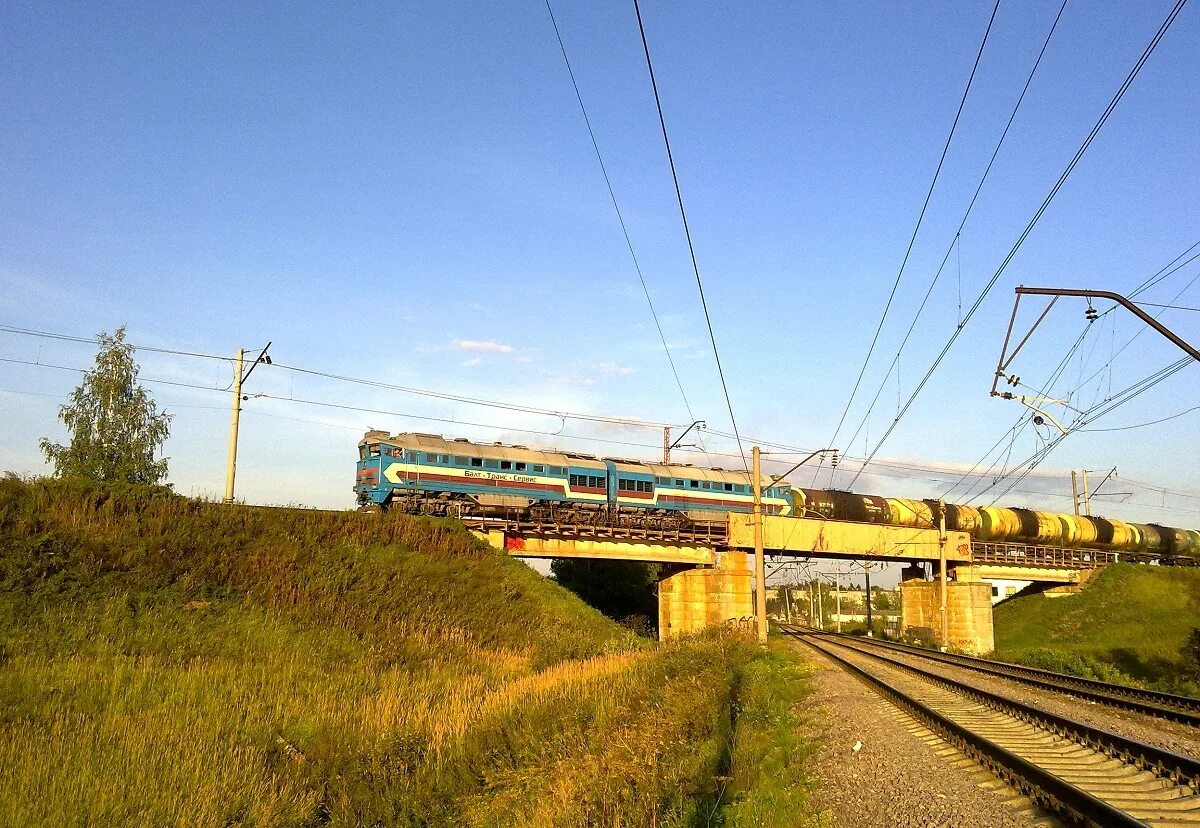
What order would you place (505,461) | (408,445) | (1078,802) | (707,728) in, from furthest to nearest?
(505,461) < (408,445) < (707,728) < (1078,802)

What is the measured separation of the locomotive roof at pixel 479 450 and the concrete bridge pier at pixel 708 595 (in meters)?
8.53

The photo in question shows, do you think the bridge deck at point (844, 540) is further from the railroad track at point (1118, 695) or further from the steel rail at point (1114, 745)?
the steel rail at point (1114, 745)

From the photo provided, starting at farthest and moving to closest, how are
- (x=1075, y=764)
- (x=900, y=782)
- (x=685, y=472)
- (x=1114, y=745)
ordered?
(x=685, y=472), (x=1114, y=745), (x=1075, y=764), (x=900, y=782)

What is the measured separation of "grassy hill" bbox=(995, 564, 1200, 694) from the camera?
43.3 metres

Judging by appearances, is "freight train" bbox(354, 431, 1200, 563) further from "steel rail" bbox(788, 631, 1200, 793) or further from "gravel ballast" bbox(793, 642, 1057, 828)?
"gravel ballast" bbox(793, 642, 1057, 828)

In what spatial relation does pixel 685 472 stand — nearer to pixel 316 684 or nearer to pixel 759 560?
pixel 759 560

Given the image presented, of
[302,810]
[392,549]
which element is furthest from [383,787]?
[392,549]

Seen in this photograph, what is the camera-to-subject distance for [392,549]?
31922 mm

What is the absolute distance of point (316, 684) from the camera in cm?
1823

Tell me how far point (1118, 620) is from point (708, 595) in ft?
99.8

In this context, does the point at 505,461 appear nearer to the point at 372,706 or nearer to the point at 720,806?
the point at 372,706

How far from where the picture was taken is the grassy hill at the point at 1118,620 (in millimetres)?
43312

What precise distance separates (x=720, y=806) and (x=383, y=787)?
20.1ft

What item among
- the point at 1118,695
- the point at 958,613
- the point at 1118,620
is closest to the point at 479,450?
the point at 1118,695
